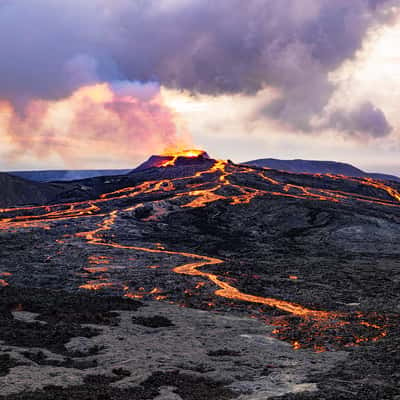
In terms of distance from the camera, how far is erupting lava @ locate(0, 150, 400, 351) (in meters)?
34.4

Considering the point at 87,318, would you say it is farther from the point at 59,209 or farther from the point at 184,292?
the point at 59,209

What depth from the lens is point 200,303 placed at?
44.1 metres

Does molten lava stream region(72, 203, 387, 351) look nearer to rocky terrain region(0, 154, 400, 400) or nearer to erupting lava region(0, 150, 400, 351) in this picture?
erupting lava region(0, 150, 400, 351)

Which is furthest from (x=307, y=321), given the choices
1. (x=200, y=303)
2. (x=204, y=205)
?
(x=204, y=205)

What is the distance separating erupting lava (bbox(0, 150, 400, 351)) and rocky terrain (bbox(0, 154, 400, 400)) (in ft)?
1.24

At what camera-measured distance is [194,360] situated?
2588cm

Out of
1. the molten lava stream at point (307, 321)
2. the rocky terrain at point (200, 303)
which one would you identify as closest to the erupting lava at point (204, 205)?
the molten lava stream at point (307, 321)

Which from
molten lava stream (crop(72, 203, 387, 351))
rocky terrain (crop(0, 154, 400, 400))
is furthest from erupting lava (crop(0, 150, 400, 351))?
rocky terrain (crop(0, 154, 400, 400))

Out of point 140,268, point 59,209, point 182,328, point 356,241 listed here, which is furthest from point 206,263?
point 59,209

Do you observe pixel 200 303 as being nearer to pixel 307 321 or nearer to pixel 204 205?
pixel 307 321

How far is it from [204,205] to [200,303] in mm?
79292

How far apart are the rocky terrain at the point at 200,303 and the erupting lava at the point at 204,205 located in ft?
1.24

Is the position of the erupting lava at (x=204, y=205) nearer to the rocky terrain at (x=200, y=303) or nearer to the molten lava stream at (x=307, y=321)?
the molten lava stream at (x=307, y=321)

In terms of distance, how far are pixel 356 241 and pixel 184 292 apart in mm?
56360
